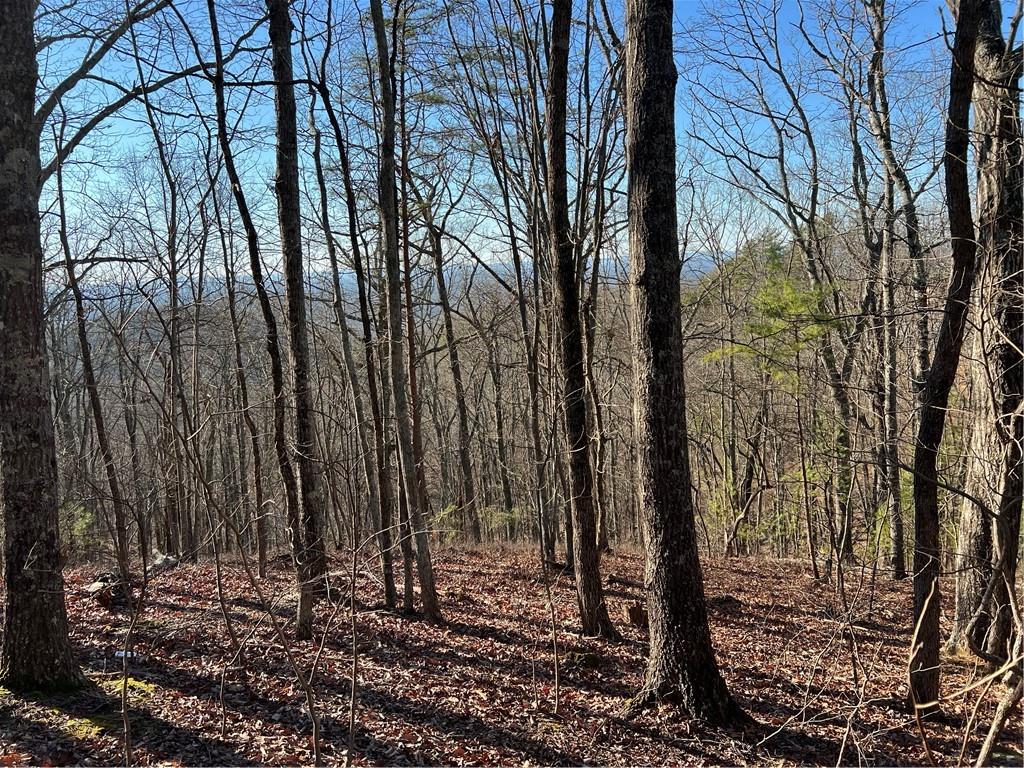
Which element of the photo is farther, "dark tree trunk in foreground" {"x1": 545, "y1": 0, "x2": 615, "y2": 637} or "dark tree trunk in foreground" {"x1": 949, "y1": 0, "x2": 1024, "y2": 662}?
"dark tree trunk in foreground" {"x1": 545, "y1": 0, "x2": 615, "y2": 637}

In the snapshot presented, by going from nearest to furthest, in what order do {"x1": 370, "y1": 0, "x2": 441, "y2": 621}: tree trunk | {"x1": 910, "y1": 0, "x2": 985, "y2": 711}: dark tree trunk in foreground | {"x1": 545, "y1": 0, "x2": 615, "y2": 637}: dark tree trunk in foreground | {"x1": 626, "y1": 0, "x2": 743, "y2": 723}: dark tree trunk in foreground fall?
{"x1": 910, "y1": 0, "x2": 985, "y2": 711}: dark tree trunk in foreground, {"x1": 626, "y1": 0, "x2": 743, "y2": 723}: dark tree trunk in foreground, {"x1": 545, "y1": 0, "x2": 615, "y2": 637}: dark tree trunk in foreground, {"x1": 370, "y1": 0, "x2": 441, "y2": 621}: tree trunk

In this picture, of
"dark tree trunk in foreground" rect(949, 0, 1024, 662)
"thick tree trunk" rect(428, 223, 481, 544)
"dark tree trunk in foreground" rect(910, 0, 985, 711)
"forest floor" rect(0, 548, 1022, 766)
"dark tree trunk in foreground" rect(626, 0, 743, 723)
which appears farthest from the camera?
"thick tree trunk" rect(428, 223, 481, 544)

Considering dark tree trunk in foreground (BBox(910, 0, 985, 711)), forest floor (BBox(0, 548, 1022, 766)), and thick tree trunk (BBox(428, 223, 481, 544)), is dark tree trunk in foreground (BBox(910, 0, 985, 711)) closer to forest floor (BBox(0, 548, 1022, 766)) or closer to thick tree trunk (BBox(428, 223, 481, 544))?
forest floor (BBox(0, 548, 1022, 766))

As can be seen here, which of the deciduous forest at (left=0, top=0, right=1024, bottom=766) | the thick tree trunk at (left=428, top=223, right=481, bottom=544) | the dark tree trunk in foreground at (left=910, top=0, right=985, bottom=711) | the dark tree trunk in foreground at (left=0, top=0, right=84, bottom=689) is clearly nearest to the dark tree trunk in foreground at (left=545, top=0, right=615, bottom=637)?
the deciduous forest at (left=0, top=0, right=1024, bottom=766)

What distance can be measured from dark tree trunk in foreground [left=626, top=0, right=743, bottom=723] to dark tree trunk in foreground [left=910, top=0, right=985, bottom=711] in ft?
4.73

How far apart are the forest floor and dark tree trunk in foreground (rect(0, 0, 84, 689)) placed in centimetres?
34

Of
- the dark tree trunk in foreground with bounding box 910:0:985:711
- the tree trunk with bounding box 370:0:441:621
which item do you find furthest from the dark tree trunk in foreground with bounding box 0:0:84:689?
the dark tree trunk in foreground with bounding box 910:0:985:711

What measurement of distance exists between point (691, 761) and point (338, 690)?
2.70m

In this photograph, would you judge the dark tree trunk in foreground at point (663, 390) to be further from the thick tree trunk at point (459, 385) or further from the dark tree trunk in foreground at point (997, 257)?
the thick tree trunk at point (459, 385)

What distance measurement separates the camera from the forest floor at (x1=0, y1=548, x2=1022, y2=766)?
3.93m

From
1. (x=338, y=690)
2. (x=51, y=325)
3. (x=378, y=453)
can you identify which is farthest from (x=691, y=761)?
(x=51, y=325)

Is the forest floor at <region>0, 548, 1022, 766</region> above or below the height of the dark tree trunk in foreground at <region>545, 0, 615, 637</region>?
below

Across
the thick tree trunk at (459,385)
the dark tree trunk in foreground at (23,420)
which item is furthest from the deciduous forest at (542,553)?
the thick tree trunk at (459,385)

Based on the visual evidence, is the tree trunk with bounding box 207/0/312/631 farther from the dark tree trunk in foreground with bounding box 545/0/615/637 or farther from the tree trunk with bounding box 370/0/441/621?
the dark tree trunk in foreground with bounding box 545/0/615/637
